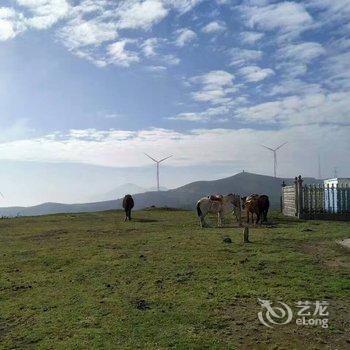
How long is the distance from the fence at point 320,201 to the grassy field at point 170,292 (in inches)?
481

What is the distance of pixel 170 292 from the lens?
1089cm

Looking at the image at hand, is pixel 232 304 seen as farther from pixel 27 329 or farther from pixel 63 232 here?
pixel 63 232

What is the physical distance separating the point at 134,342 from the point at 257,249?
360 inches

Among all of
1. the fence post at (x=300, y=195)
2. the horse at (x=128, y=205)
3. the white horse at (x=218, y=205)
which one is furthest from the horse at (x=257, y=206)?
the horse at (x=128, y=205)

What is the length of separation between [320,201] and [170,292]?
23.7 m

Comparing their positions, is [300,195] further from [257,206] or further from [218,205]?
[218,205]

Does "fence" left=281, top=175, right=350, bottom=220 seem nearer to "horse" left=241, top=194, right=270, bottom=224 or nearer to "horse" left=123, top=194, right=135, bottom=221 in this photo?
"horse" left=241, top=194, right=270, bottom=224

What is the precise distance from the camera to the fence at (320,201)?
31.0 m

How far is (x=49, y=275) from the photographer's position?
13758 millimetres

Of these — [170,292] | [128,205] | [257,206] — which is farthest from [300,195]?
[170,292]

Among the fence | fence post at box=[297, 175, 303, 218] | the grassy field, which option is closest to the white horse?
fence post at box=[297, 175, 303, 218]

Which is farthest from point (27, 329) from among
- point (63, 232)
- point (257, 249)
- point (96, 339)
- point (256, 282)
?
point (63, 232)

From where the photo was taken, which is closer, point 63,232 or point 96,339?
point 96,339

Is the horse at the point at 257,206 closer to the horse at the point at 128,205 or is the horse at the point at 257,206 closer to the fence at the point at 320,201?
the fence at the point at 320,201
